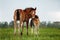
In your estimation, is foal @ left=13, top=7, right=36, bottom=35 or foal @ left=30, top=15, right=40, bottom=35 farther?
foal @ left=30, top=15, right=40, bottom=35

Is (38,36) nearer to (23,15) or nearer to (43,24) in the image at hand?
(43,24)

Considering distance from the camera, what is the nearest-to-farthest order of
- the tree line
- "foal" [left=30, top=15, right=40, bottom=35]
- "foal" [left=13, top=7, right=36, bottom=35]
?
"foal" [left=13, top=7, right=36, bottom=35] < the tree line < "foal" [left=30, top=15, right=40, bottom=35]

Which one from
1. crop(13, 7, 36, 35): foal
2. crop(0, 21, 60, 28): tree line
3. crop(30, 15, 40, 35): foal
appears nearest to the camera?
crop(13, 7, 36, 35): foal

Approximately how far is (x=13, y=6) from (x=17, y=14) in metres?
0.30

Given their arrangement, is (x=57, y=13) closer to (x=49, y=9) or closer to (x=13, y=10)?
(x=49, y=9)

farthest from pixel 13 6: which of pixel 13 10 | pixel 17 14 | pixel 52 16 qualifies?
pixel 52 16

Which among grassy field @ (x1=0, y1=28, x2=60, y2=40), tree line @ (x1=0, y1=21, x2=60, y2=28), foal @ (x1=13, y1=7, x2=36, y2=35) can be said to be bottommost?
grassy field @ (x1=0, y1=28, x2=60, y2=40)

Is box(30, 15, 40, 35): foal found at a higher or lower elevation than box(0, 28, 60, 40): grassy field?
higher

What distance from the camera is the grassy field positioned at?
262 centimetres

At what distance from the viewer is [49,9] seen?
2.97 m

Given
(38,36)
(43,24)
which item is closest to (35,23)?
(43,24)

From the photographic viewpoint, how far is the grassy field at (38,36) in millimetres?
2621

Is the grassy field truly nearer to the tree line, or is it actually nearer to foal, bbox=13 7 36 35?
the tree line

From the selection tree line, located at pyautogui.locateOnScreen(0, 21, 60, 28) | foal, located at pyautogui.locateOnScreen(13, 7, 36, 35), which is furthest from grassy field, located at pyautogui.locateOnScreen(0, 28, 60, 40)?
foal, located at pyautogui.locateOnScreen(13, 7, 36, 35)
